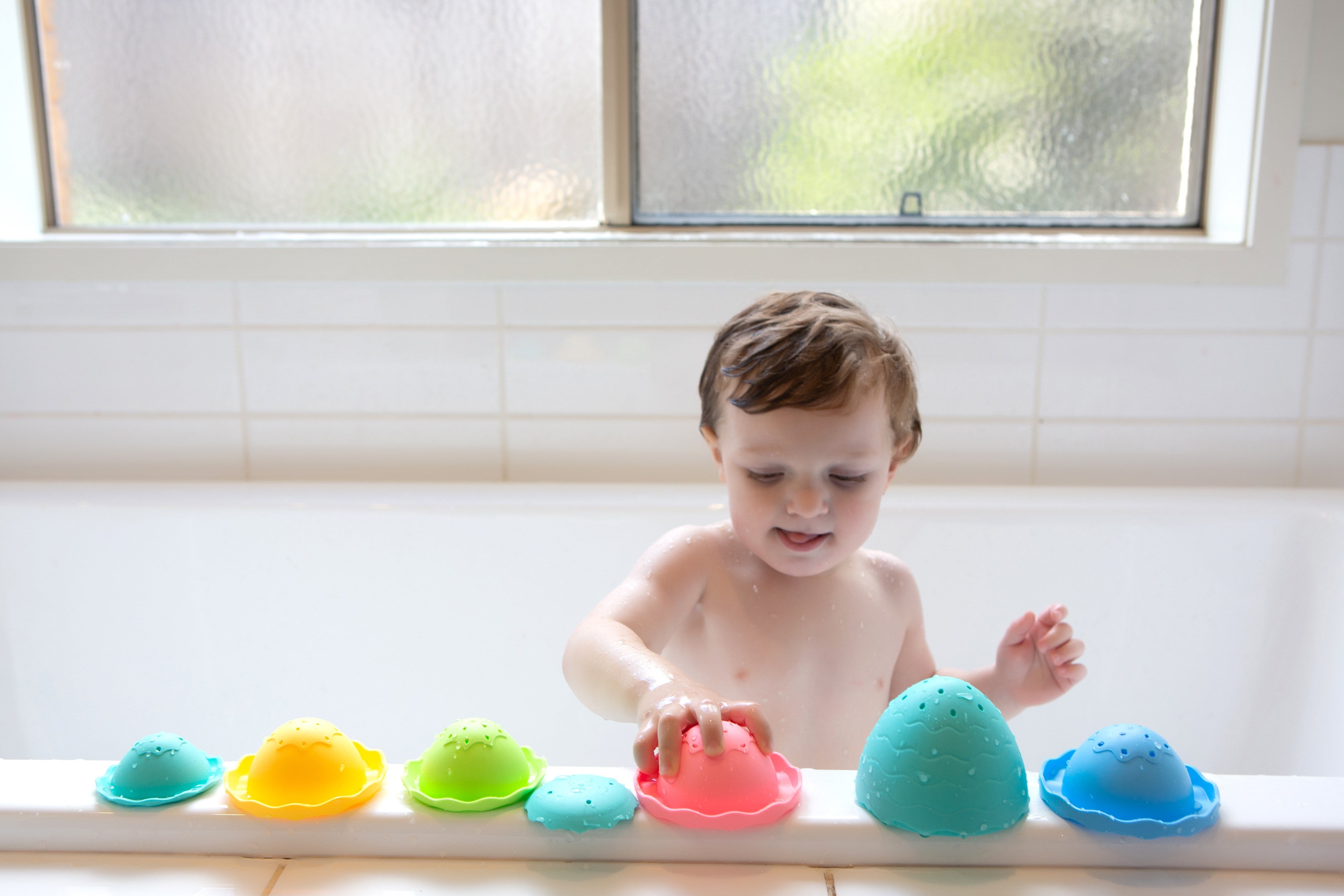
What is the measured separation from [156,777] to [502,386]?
2.90ft

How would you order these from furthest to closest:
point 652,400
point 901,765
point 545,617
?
point 652,400
point 545,617
point 901,765

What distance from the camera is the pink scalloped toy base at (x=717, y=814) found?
0.54m

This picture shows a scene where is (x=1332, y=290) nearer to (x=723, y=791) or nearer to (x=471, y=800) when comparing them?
(x=723, y=791)

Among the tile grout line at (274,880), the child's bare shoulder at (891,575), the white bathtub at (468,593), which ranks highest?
the child's bare shoulder at (891,575)

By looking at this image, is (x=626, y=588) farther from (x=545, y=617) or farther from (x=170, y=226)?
(x=170, y=226)

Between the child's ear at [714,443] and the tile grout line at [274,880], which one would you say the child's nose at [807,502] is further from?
the tile grout line at [274,880]

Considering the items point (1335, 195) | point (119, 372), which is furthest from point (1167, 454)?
point (119, 372)

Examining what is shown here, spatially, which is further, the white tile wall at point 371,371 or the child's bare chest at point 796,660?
the white tile wall at point 371,371

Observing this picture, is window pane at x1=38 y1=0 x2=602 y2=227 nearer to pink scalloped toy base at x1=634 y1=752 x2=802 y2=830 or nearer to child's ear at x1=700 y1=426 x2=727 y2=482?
child's ear at x1=700 y1=426 x2=727 y2=482

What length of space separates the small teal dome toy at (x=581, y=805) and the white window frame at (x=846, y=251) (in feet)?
2.88

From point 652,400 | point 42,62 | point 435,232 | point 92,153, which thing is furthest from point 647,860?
point 42,62

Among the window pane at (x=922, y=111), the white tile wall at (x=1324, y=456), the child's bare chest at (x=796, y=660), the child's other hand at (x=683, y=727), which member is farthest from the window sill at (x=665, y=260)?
the child's other hand at (x=683, y=727)

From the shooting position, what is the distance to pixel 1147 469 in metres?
1.41

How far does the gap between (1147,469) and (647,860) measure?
3.73 ft
